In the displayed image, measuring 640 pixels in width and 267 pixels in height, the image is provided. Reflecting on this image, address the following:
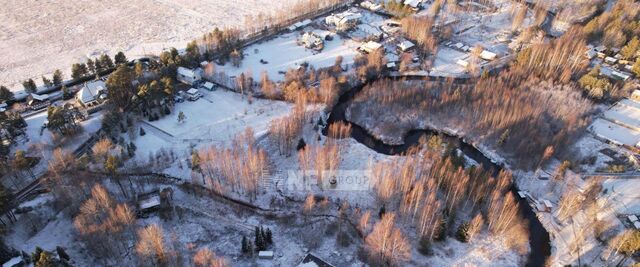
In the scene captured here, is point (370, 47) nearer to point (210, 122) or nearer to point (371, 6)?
point (371, 6)

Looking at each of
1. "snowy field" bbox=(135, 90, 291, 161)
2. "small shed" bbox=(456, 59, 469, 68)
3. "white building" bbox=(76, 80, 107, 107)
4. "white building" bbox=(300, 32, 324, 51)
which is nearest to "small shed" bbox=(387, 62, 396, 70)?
"small shed" bbox=(456, 59, 469, 68)

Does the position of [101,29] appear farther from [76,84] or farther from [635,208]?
[635,208]

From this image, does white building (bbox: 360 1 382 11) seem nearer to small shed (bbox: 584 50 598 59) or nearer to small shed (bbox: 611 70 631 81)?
small shed (bbox: 584 50 598 59)

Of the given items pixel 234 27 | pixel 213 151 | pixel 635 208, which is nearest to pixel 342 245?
pixel 213 151

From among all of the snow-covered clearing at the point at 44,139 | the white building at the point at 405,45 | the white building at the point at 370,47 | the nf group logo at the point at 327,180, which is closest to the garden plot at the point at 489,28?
the white building at the point at 405,45

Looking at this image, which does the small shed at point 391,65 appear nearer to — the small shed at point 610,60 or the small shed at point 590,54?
the small shed at point 590,54
